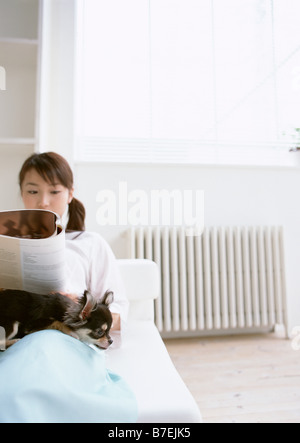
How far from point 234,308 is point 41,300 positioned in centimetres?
132

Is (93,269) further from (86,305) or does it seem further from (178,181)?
(178,181)

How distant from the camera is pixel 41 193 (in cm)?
86

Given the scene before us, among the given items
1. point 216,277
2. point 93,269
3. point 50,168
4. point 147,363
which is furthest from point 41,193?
point 216,277

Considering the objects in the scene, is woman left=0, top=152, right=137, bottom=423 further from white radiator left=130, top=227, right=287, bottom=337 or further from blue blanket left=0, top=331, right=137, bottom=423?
white radiator left=130, top=227, right=287, bottom=337

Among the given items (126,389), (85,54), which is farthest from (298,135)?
(126,389)

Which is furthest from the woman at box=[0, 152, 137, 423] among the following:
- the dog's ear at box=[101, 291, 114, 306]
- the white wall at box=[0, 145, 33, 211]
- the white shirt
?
the white wall at box=[0, 145, 33, 211]

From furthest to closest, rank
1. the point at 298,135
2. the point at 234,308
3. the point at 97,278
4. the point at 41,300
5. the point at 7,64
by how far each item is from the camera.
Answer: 1. the point at 298,135
2. the point at 234,308
3. the point at 7,64
4. the point at 97,278
5. the point at 41,300

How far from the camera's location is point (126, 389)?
1.55 ft

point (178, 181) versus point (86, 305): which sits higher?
point (178, 181)

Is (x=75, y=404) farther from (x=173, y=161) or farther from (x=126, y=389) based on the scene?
(x=173, y=161)

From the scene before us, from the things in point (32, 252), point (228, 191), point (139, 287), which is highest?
point (228, 191)

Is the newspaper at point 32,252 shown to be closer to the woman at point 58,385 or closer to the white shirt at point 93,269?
the woman at point 58,385

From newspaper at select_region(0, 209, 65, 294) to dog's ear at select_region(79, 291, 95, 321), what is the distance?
5 centimetres

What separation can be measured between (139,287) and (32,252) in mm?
502
